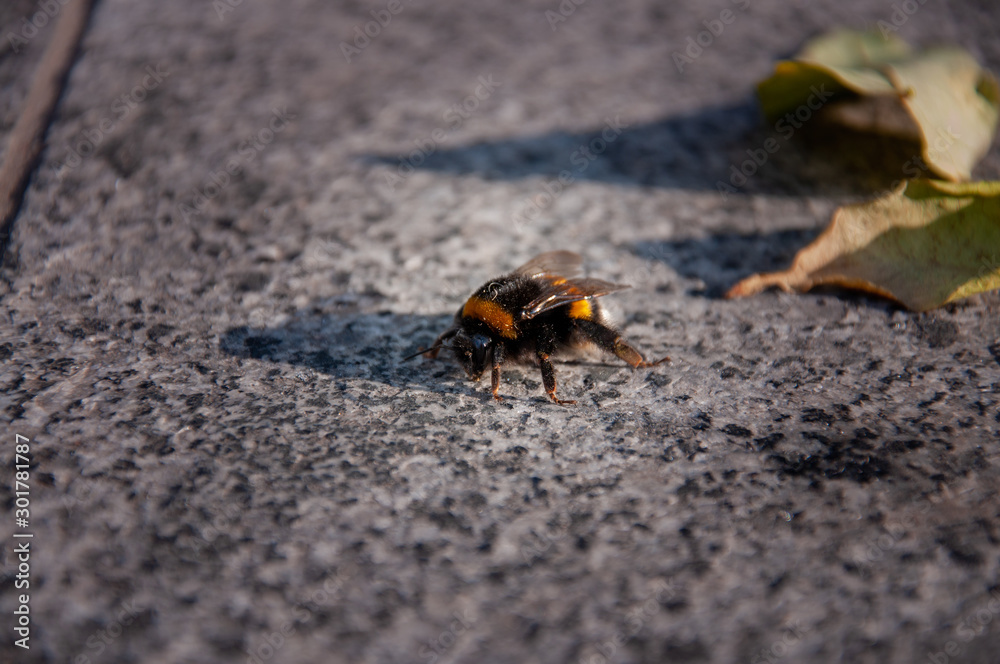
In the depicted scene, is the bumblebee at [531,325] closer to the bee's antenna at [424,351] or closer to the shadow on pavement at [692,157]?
the bee's antenna at [424,351]

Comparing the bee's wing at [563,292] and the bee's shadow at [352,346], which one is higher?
the bee's wing at [563,292]

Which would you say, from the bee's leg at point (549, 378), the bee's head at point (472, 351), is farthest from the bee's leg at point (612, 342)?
the bee's head at point (472, 351)

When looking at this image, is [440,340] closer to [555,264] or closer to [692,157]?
[555,264]

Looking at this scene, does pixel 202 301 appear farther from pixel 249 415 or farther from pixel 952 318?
pixel 952 318

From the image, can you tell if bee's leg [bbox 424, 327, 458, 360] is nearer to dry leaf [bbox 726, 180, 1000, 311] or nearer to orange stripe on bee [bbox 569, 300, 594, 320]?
orange stripe on bee [bbox 569, 300, 594, 320]

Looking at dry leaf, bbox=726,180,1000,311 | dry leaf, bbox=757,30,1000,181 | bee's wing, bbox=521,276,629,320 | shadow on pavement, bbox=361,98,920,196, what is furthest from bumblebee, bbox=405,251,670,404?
dry leaf, bbox=757,30,1000,181

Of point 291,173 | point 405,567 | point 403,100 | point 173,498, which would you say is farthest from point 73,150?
point 405,567
